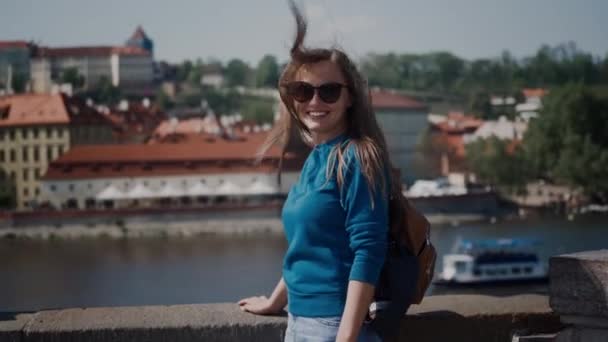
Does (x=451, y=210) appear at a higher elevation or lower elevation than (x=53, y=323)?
lower

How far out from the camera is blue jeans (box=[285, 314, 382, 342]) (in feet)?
4.84

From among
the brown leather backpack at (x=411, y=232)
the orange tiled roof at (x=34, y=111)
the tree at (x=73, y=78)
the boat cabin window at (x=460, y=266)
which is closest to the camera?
the brown leather backpack at (x=411, y=232)

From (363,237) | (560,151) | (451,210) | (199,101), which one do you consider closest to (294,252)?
(363,237)

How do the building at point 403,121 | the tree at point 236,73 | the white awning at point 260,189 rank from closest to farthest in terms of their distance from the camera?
the white awning at point 260,189
the building at point 403,121
the tree at point 236,73

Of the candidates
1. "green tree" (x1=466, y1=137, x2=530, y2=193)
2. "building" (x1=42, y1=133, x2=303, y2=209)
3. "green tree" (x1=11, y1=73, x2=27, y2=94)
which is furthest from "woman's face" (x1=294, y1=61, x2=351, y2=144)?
"green tree" (x1=11, y1=73, x2=27, y2=94)

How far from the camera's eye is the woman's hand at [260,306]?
179cm

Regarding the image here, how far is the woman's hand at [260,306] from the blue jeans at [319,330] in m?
0.27

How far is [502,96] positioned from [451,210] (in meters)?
21.5

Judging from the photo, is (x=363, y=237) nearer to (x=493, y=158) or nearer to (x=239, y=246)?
(x=239, y=246)

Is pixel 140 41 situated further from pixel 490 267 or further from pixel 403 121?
pixel 490 267

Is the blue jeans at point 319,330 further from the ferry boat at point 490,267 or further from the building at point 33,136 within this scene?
the building at point 33,136

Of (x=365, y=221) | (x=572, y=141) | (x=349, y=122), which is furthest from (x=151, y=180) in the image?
(x=365, y=221)

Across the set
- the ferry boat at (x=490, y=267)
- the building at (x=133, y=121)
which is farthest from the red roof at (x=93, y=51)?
the ferry boat at (x=490, y=267)

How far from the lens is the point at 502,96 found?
4909cm
